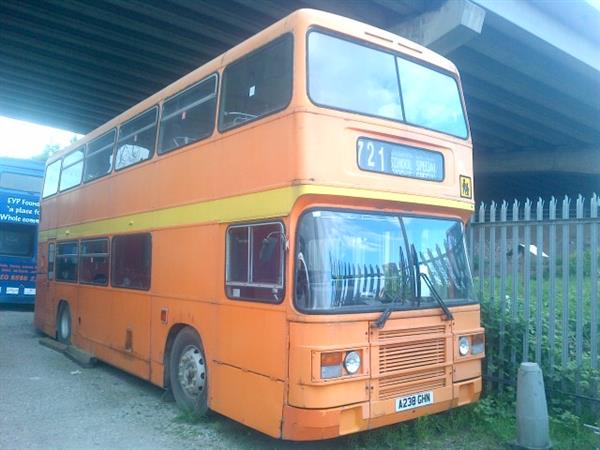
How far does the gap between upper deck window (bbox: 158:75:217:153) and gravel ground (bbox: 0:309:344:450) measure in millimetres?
3267

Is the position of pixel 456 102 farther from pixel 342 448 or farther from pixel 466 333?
pixel 342 448

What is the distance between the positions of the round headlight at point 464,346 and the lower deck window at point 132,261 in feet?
13.6

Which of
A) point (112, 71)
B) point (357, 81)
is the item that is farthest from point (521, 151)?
point (357, 81)

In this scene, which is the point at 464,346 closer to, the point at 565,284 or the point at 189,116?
the point at 565,284


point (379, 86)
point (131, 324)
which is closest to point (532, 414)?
point (379, 86)

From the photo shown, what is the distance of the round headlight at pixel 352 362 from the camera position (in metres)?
5.04

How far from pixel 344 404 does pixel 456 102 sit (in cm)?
374

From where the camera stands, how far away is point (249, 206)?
5766 mm

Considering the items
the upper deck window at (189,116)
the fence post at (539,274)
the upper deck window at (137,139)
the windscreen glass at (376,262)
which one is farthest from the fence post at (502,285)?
the upper deck window at (137,139)

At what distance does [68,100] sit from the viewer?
18969 mm

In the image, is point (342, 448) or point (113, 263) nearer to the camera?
point (342, 448)

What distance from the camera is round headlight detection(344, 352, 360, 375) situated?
5.04 metres

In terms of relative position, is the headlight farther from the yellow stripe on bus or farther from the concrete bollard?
the yellow stripe on bus

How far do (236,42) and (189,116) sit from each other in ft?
22.8
